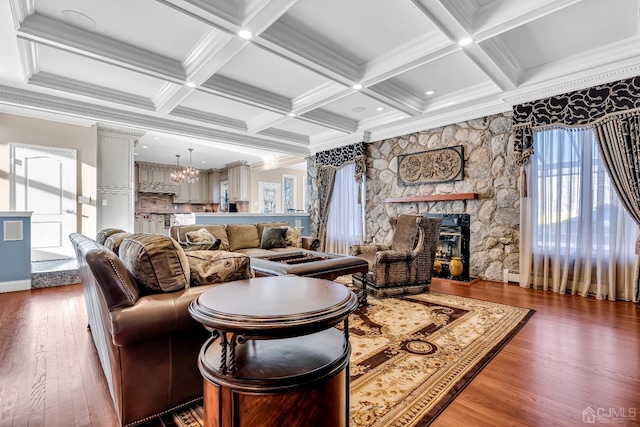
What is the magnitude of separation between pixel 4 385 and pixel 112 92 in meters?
3.88

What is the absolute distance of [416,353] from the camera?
2.30 metres

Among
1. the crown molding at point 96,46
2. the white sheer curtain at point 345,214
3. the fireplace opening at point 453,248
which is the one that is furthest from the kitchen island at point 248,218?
the fireplace opening at point 453,248

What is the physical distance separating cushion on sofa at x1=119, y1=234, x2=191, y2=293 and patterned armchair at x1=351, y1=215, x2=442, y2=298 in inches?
86.8

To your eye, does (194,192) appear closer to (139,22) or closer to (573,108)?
(139,22)

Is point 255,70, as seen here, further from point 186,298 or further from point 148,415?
point 148,415

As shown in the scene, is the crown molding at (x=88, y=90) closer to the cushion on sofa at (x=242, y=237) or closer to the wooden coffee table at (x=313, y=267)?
the cushion on sofa at (x=242, y=237)

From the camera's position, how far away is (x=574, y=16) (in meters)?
2.83

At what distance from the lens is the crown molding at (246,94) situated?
4.04m

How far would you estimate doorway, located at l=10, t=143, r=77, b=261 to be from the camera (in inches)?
204

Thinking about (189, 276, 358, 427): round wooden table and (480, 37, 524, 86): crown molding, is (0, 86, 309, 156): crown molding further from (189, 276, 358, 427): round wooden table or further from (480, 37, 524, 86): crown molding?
(189, 276, 358, 427): round wooden table

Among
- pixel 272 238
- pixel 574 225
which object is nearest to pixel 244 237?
pixel 272 238

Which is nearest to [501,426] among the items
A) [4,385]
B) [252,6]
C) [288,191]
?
[4,385]

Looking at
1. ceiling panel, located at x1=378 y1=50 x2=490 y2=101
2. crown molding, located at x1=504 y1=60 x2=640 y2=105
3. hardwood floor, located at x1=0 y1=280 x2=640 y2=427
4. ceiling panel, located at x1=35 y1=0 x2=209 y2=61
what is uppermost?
ceiling panel, located at x1=378 y1=50 x2=490 y2=101

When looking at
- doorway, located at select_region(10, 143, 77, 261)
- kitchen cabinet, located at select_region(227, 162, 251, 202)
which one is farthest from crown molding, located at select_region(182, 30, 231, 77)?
kitchen cabinet, located at select_region(227, 162, 251, 202)
